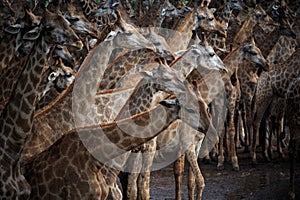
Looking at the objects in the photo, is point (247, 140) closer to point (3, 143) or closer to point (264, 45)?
point (264, 45)

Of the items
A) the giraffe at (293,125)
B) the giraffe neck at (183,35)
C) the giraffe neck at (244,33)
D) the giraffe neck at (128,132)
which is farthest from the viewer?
the giraffe neck at (244,33)

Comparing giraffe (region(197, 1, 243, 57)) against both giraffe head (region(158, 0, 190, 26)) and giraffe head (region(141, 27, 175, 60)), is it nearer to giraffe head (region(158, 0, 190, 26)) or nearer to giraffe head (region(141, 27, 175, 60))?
giraffe head (region(158, 0, 190, 26))

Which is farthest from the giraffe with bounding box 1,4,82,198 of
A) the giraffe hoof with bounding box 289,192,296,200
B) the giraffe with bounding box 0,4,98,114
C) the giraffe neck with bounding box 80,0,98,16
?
the giraffe neck with bounding box 80,0,98,16

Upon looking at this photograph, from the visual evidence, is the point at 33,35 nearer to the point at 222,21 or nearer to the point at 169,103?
the point at 169,103

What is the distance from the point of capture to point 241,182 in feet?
35.2

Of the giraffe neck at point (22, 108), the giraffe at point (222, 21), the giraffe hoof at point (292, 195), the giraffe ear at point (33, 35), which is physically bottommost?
the giraffe hoof at point (292, 195)

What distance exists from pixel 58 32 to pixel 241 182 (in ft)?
15.6

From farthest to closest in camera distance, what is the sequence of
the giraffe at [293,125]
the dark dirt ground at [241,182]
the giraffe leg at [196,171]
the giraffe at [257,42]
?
1. the giraffe at [257,42]
2. the dark dirt ground at [241,182]
3. the giraffe at [293,125]
4. the giraffe leg at [196,171]

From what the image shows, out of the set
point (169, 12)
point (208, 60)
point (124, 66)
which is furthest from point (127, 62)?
point (169, 12)

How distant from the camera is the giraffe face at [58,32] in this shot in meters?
6.77

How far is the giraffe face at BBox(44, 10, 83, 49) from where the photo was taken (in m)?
6.77

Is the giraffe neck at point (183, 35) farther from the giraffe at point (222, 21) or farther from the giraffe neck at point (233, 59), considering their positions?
the giraffe neck at point (233, 59)

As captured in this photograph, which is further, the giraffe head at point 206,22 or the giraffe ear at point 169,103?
the giraffe head at point 206,22

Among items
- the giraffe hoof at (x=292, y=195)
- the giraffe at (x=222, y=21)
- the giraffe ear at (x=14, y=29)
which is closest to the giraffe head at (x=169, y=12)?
the giraffe at (x=222, y=21)
